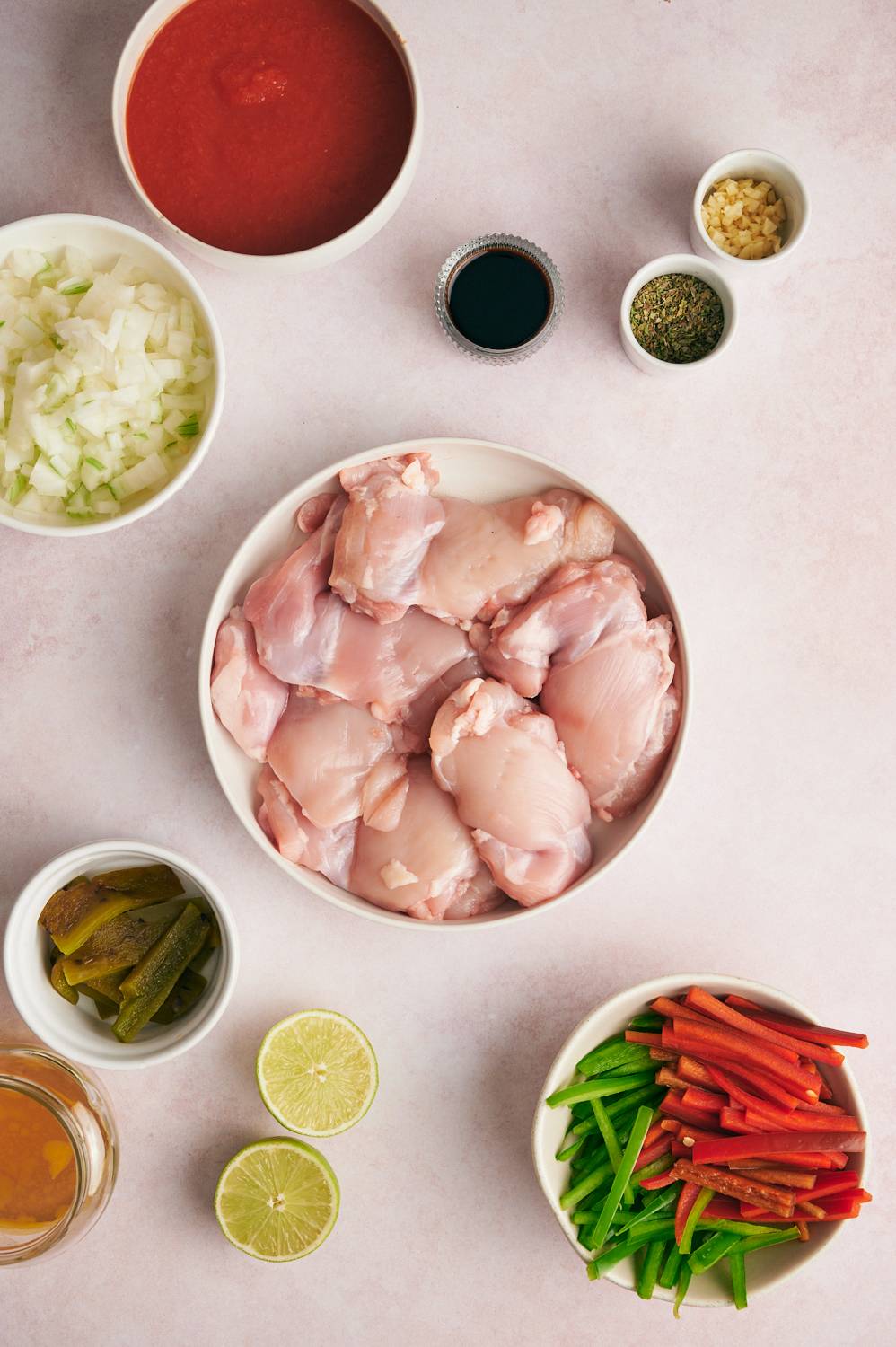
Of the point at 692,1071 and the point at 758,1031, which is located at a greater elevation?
the point at 758,1031

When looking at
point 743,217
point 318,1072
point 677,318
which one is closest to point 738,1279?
point 318,1072

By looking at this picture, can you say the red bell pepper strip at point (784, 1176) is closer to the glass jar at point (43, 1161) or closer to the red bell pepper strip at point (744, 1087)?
the red bell pepper strip at point (744, 1087)

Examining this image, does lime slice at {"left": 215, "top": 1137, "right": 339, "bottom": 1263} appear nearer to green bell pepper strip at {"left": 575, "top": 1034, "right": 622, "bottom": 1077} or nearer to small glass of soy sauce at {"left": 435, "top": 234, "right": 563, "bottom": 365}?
green bell pepper strip at {"left": 575, "top": 1034, "right": 622, "bottom": 1077}

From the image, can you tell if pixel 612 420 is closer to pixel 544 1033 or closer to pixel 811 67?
pixel 811 67

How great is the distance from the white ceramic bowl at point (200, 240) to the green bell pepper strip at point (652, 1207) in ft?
6.80

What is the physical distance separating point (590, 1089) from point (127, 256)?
197cm

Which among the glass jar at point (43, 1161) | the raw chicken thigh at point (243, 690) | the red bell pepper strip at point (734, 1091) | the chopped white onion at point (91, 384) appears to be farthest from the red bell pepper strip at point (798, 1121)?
the chopped white onion at point (91, 384)

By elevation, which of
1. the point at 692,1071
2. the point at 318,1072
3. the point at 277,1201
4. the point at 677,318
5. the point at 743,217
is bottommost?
the point at 277,1201

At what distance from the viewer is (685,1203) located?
2113mm

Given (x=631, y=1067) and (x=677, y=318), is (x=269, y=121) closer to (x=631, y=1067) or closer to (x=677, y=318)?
(x=677, y=318)

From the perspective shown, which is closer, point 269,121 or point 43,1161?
point 269,121

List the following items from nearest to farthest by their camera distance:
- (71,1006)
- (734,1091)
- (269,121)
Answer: (269,121)
(734,1091)
(71,1006)

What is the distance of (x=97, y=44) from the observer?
226 cm

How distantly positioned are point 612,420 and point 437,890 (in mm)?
1107
